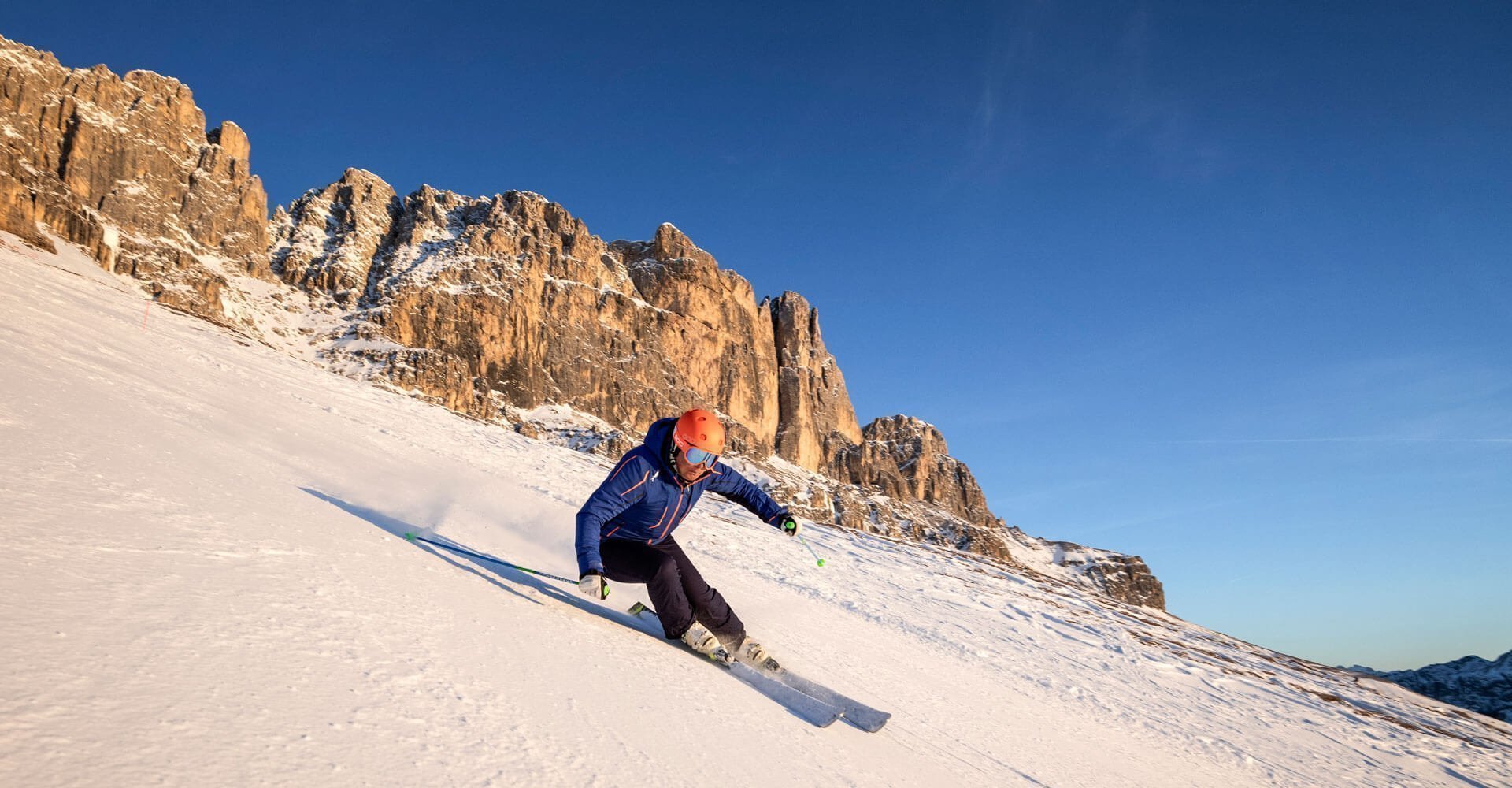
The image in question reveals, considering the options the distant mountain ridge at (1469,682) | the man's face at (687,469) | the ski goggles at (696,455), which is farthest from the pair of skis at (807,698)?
the distant mountain ridge at (1469,682)

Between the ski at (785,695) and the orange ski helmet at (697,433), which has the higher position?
the orange ski helmet at (697,433)

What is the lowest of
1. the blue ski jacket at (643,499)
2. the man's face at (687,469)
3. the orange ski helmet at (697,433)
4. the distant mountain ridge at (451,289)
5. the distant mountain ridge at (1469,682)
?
the distant mountain ridge at (1469,682)

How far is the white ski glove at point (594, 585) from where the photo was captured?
12.0 feet

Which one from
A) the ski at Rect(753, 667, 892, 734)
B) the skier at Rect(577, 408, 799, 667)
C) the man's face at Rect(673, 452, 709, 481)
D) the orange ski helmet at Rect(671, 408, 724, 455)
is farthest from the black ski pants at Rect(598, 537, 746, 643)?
the orange ski helmet at Rect(671, 408, 724, 455)

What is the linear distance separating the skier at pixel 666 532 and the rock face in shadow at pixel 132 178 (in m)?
80.9

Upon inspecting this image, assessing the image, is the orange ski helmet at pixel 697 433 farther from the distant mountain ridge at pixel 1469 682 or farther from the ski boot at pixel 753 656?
the distant mountain ridge at pixel 1469 682

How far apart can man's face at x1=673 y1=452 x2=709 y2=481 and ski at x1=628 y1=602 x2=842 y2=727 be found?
1.05 metres

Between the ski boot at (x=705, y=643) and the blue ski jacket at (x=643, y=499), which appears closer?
the ski boot at (x=705, y=643)

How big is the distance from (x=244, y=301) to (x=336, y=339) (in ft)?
36.7

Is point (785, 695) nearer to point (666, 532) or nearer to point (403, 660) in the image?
point (666, 532)

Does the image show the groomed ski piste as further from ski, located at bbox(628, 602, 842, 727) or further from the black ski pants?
the black ski pants

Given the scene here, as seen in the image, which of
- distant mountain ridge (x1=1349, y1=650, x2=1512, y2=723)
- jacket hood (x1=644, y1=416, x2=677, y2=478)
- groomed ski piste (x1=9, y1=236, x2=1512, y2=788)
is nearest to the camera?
groomed ski piste (x1=9, y1=236, x2=1512, y2=788)

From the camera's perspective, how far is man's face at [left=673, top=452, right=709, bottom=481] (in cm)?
436

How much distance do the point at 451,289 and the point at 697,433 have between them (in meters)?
101
